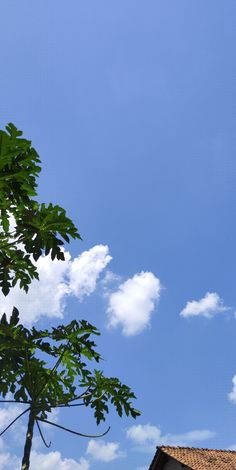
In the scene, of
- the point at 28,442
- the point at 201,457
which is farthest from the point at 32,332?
the point at 201,457

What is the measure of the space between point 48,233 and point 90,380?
4.33 m

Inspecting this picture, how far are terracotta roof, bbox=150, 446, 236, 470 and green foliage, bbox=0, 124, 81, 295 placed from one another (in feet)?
50.8

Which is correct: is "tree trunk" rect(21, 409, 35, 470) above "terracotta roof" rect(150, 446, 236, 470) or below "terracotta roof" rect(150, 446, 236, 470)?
below

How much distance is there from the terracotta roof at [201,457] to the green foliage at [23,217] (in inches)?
610

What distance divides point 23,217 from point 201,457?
18500 mm

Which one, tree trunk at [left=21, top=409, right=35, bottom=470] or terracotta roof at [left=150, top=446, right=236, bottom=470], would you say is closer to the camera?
tree trunk at [left=21, top=409, right=35, bottom=470]

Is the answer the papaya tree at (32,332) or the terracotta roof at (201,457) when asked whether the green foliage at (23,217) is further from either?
the terracotta roof at (201,457)

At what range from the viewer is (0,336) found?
31.0ft

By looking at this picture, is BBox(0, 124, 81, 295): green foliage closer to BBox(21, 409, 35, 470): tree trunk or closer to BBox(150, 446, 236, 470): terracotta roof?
BBox(21, 409, 35, 470): tree trunk

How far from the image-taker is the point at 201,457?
2225 cm

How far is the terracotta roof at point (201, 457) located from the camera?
20984mm

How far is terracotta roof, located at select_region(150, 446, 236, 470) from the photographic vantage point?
21.0m

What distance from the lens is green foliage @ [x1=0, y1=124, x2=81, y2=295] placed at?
282 inches

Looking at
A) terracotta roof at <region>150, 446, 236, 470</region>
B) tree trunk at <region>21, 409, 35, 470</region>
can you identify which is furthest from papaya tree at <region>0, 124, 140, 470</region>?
terracotta roof at <region>150, 446, 236, 470</region>
